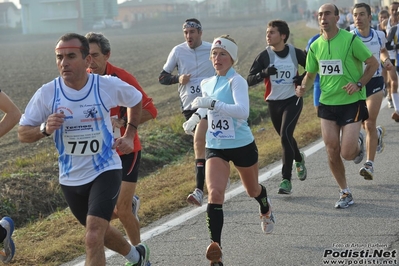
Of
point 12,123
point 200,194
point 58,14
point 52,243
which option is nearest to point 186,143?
point 200,194

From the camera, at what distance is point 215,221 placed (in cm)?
649

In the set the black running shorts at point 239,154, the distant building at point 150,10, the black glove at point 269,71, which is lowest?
the distant building at point 150,10

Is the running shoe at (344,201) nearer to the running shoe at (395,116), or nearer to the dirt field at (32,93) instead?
the dirt field at (32,93)

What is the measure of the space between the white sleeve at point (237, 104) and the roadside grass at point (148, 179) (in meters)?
1.96

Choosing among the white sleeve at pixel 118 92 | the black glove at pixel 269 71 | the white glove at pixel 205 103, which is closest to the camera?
the white sleeve at pixel 118 92

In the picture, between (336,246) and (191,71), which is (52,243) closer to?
(336,246)

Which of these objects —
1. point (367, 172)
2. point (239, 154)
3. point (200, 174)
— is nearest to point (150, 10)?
point (367, 172)

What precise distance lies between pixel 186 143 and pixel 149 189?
179 inches

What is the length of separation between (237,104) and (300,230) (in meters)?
1.62

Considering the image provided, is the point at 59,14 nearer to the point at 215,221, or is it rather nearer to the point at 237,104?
the point at 237,104

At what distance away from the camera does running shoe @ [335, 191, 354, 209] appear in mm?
8367

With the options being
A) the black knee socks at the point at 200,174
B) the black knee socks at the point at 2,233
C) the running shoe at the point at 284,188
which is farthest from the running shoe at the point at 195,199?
the black knee socks at the point at 2,233

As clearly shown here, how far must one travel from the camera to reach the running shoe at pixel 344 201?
8.37 metres

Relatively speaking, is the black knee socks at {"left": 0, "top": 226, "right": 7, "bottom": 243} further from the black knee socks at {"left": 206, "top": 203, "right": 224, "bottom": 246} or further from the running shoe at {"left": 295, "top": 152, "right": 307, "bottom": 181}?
the running shoe at {"left": 295, "top": 152, "right": 307, "bottom": 181}
